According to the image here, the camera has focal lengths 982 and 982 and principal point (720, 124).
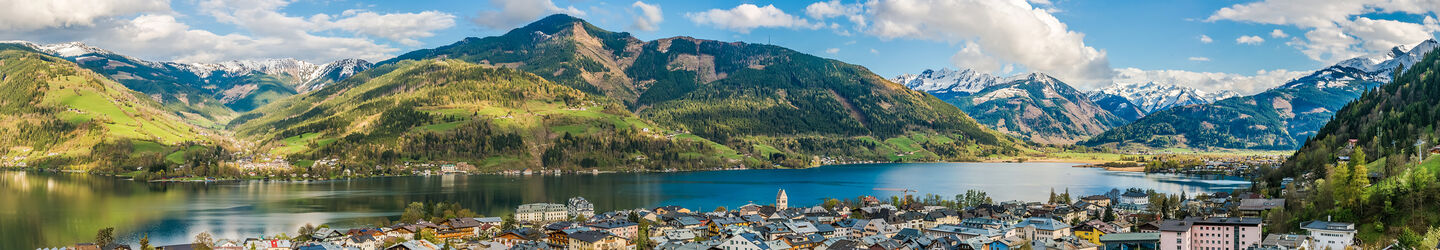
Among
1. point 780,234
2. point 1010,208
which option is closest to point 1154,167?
point 1010,208

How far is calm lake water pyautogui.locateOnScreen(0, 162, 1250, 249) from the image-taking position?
3110 inches

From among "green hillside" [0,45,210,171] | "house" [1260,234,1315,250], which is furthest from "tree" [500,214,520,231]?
"green hillside" [0,45,210,171]

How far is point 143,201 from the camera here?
104m

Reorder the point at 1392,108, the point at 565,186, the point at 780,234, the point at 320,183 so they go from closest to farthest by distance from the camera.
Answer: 1. the point at 780,234
2. the point at 1392,108
3. the point at 565,186
4. the point at 320,183

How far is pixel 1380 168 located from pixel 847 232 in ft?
129

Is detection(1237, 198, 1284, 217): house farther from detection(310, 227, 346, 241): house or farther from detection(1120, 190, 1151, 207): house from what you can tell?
detection(310, 227, 346, 241): house

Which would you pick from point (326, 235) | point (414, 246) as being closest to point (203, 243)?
point (326, 235)

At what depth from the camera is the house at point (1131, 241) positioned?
5766 centimetres

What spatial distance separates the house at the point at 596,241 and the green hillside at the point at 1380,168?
41.2 meters

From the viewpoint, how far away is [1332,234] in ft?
179

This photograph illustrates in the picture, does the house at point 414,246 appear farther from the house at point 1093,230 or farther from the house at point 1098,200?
the house at point 1098,200

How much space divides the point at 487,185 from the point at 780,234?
7706 cm

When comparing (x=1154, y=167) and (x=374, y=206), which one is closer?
(x=374, y=206)

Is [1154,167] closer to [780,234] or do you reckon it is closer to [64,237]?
[780,234]
